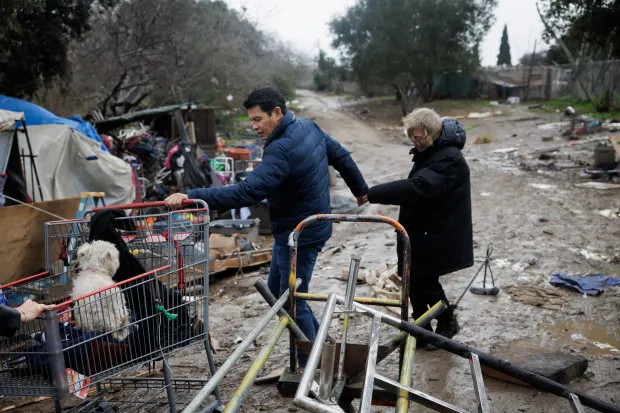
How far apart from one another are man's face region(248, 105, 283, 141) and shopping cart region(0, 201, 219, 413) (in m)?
0.66

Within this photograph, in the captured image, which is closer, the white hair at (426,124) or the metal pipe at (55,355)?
the metal pipe at (55,355)

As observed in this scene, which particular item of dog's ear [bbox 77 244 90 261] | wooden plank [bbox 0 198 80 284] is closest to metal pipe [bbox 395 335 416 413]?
dog's ear [bbox 77 244 90 261]

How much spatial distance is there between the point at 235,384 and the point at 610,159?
11.1m

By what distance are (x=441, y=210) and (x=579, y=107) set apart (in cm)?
2485

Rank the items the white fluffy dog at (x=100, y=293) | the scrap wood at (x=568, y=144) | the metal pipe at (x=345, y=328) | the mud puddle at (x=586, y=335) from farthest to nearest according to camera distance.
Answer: the scrap wood at (x=568, y=144)
the mud puddle at (x=586, y=335)
the white fluffy dog at (x=100, y=293)
the metal pipe at (x=345, y=328)

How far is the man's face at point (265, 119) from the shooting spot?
137 inches

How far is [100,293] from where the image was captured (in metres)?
3.14

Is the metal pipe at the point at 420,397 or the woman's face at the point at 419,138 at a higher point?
the woman's face at the point at 419,138

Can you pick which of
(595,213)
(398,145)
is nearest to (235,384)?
(595,213)

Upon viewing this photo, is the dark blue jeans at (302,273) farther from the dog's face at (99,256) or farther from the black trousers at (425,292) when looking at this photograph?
the dog's face at (99,256)

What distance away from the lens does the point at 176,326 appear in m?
3.42

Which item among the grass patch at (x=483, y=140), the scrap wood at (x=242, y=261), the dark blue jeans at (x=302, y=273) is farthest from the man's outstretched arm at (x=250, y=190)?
the grass patch at (x=483, y=140)

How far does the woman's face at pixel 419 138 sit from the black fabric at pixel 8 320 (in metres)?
2.68

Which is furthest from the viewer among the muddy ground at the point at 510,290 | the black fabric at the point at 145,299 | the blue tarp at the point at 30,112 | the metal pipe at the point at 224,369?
the blue tarp at the point at 30,112
